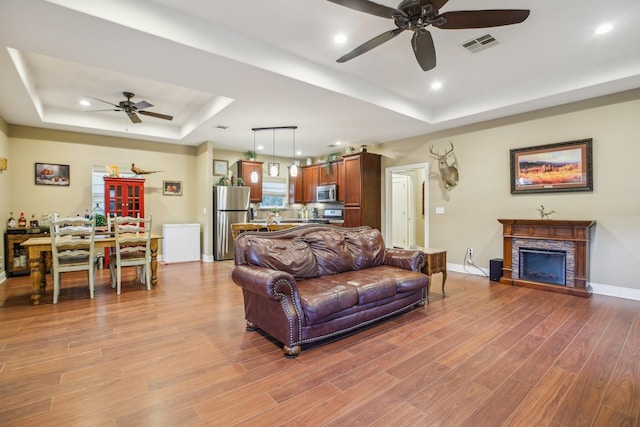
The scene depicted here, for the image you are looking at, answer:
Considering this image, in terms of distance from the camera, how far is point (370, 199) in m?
7.03

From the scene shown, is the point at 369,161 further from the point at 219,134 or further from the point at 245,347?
the point at 245,347

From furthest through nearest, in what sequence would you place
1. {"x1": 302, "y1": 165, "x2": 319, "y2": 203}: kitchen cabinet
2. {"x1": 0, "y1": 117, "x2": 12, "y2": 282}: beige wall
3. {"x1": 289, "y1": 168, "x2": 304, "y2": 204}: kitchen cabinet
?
{"x1": 289, "y1": 168, "x2": 304, "y2": 204}: kitchen cabinet < {"x1": 302, "y1": 165, "x2": 319, "y2": 203}: kitchen cabinet < {"x1": 0, "y1": 117, "x2": 12, "y2": 282}: beige wall

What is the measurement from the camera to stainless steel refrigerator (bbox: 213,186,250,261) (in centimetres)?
704

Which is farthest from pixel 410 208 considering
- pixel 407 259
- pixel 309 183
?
pixel 407 259

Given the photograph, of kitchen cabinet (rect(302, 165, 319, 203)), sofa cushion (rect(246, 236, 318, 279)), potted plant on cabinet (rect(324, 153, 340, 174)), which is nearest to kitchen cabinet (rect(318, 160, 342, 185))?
potted plant on cabinet (rect(324, 153, 340, 174))

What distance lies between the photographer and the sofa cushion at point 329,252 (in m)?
3.40

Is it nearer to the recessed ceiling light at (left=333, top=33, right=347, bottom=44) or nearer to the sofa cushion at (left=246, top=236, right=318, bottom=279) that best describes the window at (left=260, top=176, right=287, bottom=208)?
the sofa cushion at (left=246, top=236, right=318, bottom=279)

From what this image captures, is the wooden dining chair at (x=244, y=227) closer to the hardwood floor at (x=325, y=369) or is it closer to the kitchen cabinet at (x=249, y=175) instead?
the kitchen cabinet at (x=249, y=175)

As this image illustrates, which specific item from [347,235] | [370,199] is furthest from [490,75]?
[370,199]

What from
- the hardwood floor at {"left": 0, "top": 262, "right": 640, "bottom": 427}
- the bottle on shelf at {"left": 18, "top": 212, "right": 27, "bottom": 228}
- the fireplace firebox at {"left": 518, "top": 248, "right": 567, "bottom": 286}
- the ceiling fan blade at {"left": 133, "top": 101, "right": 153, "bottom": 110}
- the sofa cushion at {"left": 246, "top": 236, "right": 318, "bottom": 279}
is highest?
the ceiling fan blade at {"left": 133, "top": 101, "right": 153, "bottom": 110}

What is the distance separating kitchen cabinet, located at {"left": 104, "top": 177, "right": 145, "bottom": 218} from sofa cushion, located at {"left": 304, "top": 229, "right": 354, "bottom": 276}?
4.72 m

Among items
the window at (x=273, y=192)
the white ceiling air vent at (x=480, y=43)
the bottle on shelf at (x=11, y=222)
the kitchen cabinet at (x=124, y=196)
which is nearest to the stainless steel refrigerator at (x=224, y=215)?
the window at (x=273, y=192)

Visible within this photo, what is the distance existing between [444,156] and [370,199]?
1841 millimetres

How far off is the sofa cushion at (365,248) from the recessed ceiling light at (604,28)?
122 inches
